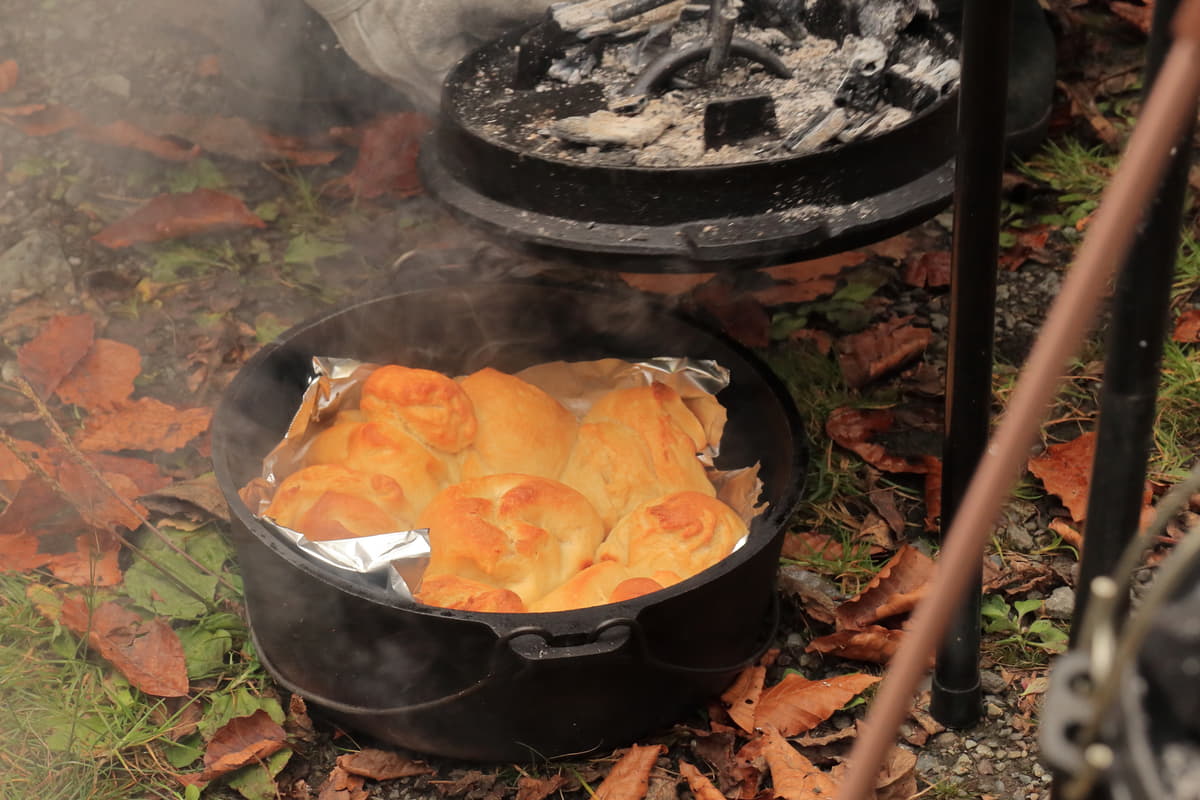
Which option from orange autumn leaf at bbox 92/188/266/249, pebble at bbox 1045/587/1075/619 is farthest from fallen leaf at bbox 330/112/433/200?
pebble at bbox 1045/587/1075/619

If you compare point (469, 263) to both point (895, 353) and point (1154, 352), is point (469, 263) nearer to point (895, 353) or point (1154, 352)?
point (895, 353)

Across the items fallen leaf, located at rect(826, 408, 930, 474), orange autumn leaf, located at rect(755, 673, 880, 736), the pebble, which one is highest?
fallen leaf, located at rect(826, 408, 930, 474)

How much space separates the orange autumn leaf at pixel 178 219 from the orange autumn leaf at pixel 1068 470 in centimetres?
280

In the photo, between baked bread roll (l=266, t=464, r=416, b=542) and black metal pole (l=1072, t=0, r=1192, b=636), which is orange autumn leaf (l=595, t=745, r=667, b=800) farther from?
black metal pole (l=1072, t=0, r=1192, b=636)

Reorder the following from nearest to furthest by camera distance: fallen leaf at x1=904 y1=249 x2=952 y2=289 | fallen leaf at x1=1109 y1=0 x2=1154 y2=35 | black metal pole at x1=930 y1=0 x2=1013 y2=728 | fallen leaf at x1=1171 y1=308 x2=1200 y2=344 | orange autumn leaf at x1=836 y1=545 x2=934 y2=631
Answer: black metal pole at x1=930 y1=0 x2=1013 y2=728, orange autumn leaf at x1=836 y1=545 x2=934 y2=631, fallen leaf at x1=1171 y1=308 x2=1200 y2=344, fallen leaf at x1=904 y1=249 x2=952 y2=289, fallen leaf at x1=1109 y1=0 x2=1154 y2=35

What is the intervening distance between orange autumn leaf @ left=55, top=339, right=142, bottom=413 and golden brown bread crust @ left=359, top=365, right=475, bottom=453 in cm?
108

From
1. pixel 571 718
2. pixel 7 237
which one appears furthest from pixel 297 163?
pixel 571 718

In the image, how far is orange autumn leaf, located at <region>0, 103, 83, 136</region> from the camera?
4547 millimetres

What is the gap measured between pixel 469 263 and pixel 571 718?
1.73 metres

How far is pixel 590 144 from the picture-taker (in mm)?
2238

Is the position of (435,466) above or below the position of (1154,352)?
below

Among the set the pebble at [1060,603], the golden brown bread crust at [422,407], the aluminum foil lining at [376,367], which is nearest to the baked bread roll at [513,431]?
the golden brown bread crust at [422,407]

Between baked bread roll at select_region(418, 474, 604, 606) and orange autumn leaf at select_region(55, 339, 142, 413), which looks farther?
orange autumn leaf at select_region(55, 339, 142, 413)

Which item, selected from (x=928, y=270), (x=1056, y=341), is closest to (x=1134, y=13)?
(x=928, y=270)
